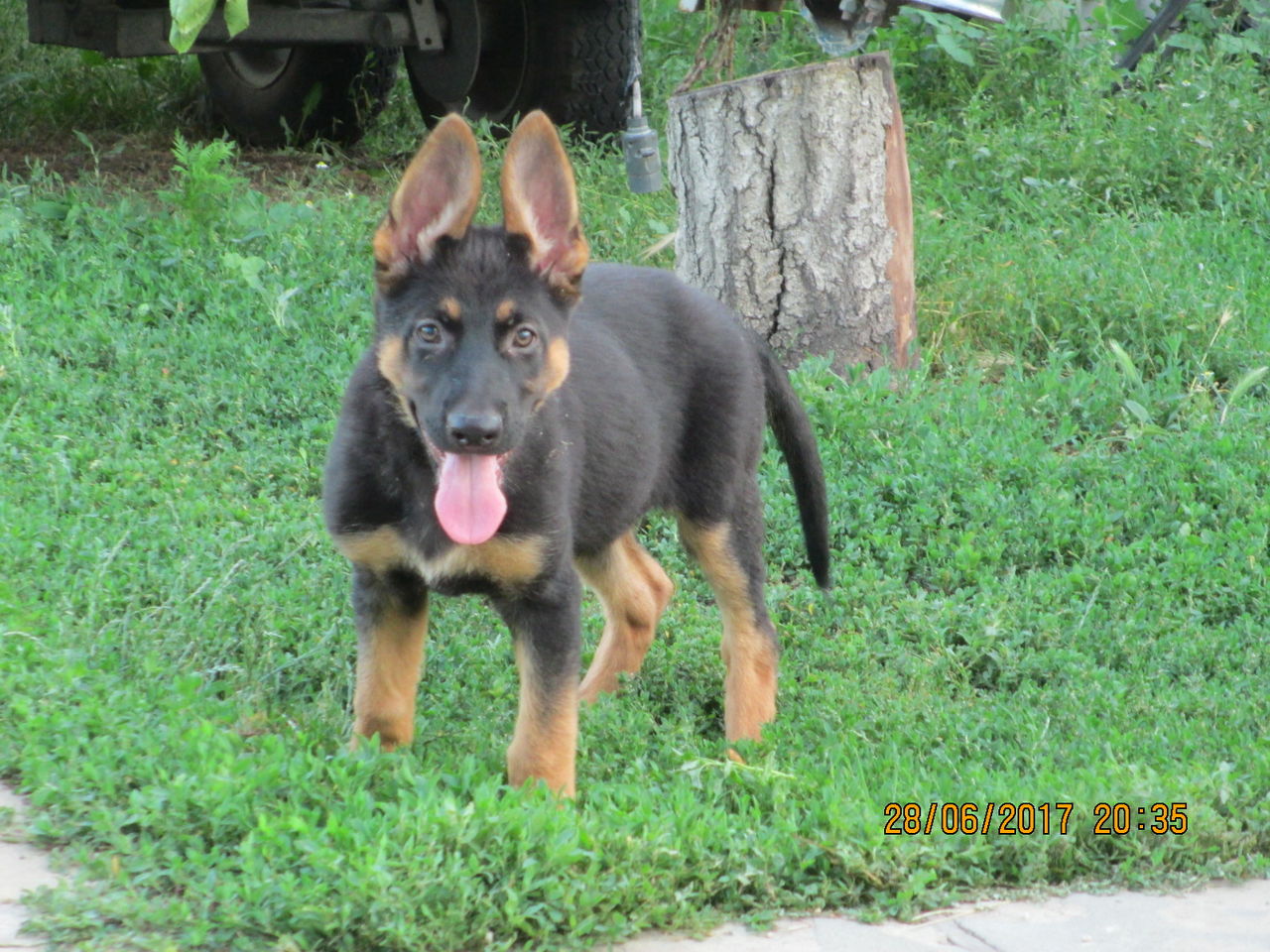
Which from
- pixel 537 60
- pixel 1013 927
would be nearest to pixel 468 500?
pixel 1013 927

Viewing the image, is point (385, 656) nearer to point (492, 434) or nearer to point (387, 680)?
point (387, 680)

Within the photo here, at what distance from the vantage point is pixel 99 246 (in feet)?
22.0

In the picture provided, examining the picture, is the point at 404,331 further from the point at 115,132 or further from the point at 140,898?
the point at 115,132

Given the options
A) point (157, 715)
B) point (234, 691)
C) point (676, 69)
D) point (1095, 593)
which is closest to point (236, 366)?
point (234, 691)

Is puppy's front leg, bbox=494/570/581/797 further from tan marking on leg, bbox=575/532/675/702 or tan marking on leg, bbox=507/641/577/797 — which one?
tan marking on leg, bbox=575/532/675/702

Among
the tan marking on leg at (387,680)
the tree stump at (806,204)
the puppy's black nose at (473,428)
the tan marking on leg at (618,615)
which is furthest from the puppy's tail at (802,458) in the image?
the tree stump at (806,204)

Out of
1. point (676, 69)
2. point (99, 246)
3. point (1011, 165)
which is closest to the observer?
point (99, 246)

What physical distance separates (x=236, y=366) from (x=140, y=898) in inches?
139

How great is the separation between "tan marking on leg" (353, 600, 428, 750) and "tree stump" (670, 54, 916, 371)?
9.56 feet

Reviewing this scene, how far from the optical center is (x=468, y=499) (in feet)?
11.0

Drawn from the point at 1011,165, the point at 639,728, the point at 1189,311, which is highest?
the point at 1011,165

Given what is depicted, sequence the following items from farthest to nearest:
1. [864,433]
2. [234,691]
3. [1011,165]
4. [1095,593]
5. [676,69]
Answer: [676,69], [1011,165], [864,433], [1095,593], [234,691]

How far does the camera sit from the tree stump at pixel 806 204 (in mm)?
6062

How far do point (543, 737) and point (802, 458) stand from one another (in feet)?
4.67
